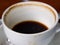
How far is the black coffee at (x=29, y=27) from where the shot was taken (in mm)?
323

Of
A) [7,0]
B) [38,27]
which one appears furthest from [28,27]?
[7,0]

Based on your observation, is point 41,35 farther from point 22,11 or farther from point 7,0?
point 7,0

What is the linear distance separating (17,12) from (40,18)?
Result: 0.06 m

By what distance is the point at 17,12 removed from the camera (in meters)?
0.35

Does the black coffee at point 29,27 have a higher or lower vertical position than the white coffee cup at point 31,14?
lower

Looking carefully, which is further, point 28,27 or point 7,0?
point 7,0

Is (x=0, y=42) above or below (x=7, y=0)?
below

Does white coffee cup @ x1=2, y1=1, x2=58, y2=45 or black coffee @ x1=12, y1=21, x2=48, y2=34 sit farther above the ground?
white coffee cup @ x1=2, y1=1, x2=58, y2=45

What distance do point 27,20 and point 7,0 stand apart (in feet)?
0.38

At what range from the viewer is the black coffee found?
32cm

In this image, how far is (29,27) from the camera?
34 centimetres

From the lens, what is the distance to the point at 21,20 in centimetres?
36

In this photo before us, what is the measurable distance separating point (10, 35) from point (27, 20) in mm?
84

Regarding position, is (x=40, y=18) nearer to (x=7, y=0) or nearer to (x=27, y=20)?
(x=27, y=20)
